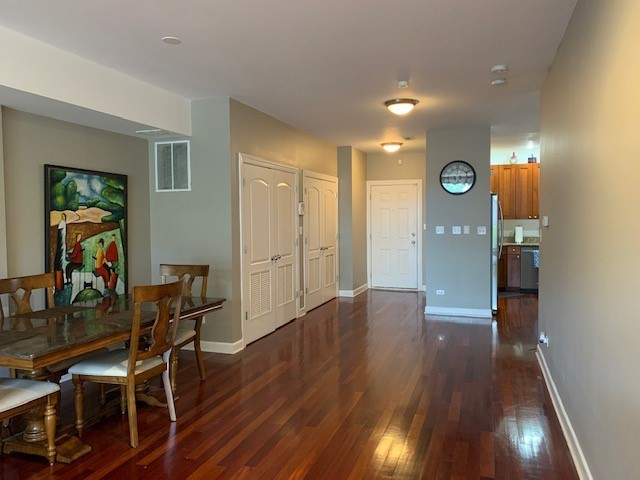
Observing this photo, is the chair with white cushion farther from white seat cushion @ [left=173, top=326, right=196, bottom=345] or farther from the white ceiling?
the white ceiling

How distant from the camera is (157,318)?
10.0ft

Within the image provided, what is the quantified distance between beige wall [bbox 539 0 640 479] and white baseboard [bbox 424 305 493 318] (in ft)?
9.58

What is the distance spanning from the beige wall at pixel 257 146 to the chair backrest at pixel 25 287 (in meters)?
1.68

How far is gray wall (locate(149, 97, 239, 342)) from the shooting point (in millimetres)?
4809

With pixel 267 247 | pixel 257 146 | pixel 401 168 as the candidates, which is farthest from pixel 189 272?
pixel 401 168

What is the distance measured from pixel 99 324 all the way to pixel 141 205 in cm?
223

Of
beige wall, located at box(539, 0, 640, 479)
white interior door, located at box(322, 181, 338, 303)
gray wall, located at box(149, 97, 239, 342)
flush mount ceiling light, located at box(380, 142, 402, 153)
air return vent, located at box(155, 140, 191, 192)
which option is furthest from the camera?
white interior door, located at box(322, 181, 338, 303)

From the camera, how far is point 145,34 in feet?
10.5

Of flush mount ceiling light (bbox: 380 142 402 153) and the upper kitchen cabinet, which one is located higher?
flush mount ceiling light (bbox: 380 142 402 153)

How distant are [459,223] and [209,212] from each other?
135 inches

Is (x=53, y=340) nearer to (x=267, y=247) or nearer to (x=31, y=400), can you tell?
(x=31, y=400)

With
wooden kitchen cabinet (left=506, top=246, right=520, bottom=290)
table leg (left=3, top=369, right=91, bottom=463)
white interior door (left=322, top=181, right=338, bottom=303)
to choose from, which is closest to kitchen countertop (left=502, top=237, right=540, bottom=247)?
wooden kitchen cabinet (left=506, top=246, right=520, bottom=290)

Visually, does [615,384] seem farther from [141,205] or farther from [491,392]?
[141,205]

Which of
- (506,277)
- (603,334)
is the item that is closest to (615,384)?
(603,334)
